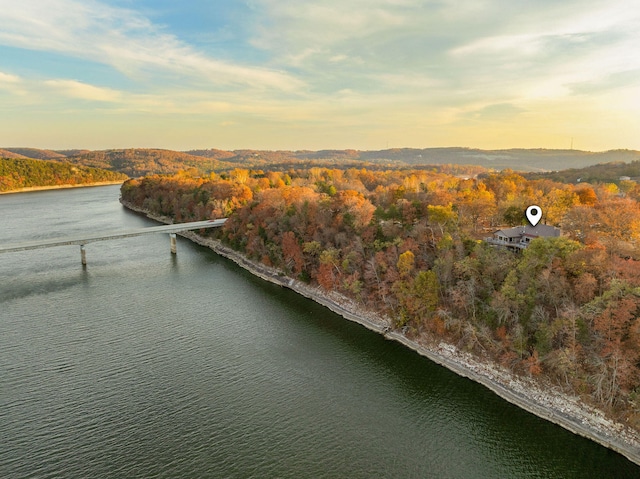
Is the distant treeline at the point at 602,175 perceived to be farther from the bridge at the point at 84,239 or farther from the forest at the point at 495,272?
the bridge at the point at 84,239

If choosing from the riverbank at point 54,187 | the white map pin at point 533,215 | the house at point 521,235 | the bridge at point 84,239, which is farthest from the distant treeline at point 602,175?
the riverbank at point 54,187

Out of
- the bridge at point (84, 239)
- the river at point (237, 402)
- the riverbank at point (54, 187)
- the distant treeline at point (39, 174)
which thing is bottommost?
the river at point (237, 402)

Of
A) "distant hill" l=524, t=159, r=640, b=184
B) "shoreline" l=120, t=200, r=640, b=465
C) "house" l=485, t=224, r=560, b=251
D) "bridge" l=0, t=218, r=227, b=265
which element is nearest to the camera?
"shoreline" l=120, t=200, r=640, b=465

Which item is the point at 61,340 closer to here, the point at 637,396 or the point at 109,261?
the point at 109,261

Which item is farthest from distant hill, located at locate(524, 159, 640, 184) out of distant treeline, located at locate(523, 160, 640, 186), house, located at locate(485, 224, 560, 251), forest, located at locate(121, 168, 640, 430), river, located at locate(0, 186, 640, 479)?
river, located at locate(0, 186, 640, 479)

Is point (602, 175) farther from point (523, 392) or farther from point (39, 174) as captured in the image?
point (39, 174)

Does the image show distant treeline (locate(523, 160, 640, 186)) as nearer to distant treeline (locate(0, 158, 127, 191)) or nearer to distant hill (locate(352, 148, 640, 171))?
distant hill (locate(352, 148, 640, 171))

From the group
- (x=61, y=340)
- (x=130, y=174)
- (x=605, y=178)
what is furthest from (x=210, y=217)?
(x=130, y=174)
